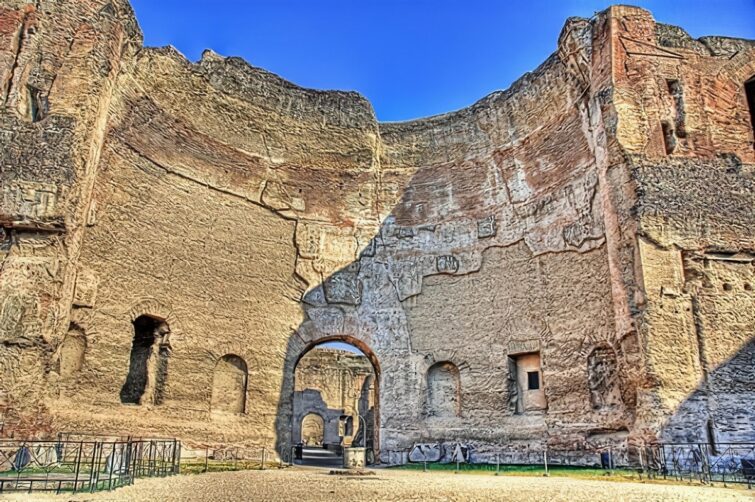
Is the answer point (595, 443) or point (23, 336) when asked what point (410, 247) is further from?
point (23, 336)

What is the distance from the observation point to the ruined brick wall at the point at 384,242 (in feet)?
29.9

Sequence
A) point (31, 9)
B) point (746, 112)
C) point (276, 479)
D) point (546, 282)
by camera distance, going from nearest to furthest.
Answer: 1. point (276, 479)
2. point (31, 9)
3. point (746, 112)
4. point (546, 282)

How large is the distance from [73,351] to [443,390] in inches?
282

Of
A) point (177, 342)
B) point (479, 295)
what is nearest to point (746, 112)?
point (479, 295)

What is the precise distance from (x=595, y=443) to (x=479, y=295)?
3.93 metres

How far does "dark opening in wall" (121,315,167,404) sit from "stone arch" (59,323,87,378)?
1063 mm

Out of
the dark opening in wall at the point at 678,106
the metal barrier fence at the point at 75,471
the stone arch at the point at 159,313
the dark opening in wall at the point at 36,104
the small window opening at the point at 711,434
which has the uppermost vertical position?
the dark opening in wall at the point at 678,106

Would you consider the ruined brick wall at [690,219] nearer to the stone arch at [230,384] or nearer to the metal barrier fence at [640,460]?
the metal barrier fence at [640,460]

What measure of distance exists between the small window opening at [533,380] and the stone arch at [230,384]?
Result: 5.64 meters

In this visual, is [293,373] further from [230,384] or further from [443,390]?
[443,390]

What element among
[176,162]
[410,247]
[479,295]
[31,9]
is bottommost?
[479,295]

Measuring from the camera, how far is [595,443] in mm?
10219

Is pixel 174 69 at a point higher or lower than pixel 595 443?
higher

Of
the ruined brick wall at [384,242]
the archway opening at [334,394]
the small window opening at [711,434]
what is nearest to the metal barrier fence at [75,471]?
the ruined brick wall at [384,242]
